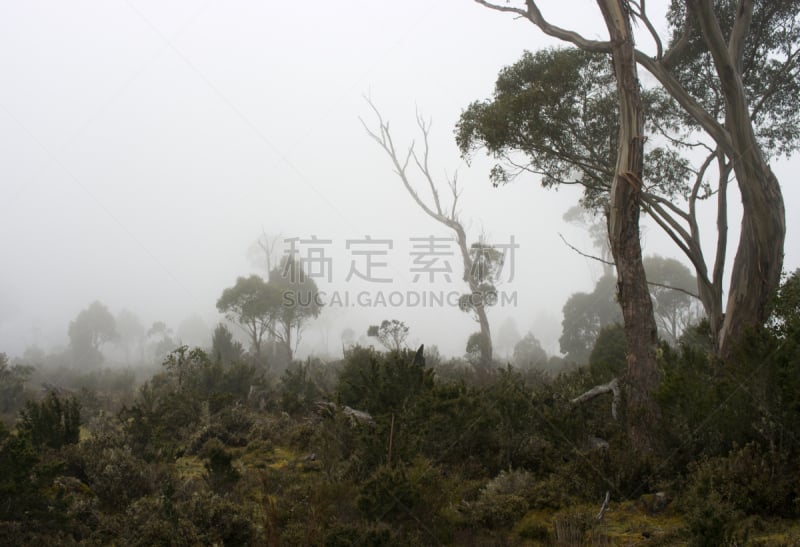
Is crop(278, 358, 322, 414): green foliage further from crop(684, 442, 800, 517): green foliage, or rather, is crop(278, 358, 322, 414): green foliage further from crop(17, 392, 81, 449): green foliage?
crop(684, 442, 800, 517): green foliage

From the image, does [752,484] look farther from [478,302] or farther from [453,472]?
[478,302]

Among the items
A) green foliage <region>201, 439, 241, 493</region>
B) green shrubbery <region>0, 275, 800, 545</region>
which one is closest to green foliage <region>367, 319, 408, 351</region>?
green shrubbery <region>0, 275, 800, 545</region>

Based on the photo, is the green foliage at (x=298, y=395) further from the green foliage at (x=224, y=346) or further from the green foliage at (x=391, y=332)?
the green foliage at (x=391, y=332)

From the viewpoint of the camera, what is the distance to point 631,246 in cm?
783

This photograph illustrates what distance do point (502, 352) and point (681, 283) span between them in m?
73.9

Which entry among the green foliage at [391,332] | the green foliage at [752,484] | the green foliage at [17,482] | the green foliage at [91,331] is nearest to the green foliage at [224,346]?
the green foliage at [391,332]

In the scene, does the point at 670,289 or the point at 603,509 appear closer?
the point at 603,509

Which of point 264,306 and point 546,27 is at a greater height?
point 546,27

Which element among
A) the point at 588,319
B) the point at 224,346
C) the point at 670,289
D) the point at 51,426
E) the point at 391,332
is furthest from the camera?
the point at 670,289

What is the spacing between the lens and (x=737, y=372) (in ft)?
18.2

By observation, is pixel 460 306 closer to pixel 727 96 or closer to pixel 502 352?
pixel 727 96

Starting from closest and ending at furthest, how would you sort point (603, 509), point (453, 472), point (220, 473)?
point (603, 509), point (220, 473), point (453, 472)

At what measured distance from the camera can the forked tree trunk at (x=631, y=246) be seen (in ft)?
23.3

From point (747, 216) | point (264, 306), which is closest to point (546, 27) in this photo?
point (747, 216)
